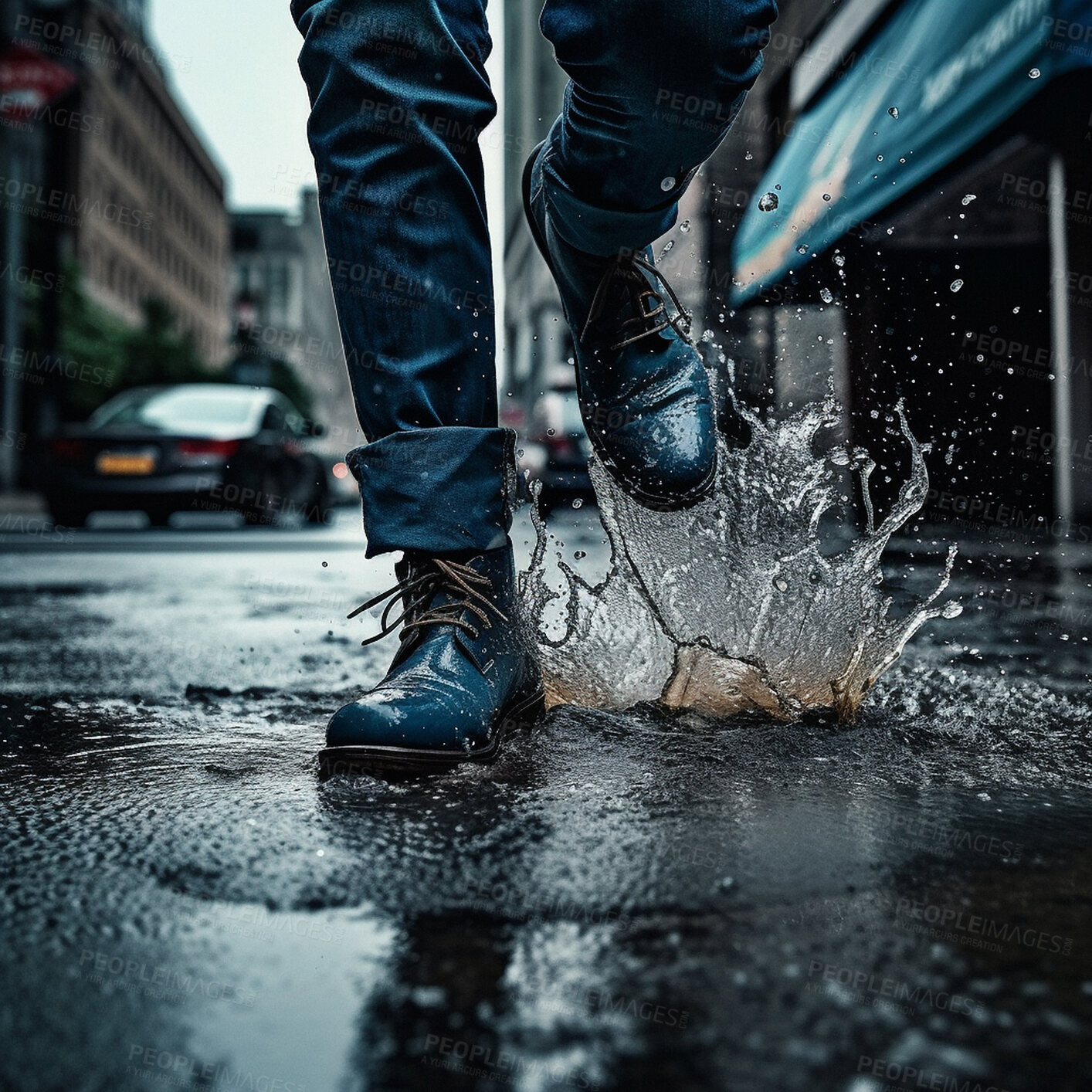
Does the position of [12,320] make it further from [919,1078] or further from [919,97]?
[919,1078]

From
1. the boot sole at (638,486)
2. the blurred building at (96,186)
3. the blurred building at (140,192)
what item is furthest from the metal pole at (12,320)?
the blurred building at (140,192)

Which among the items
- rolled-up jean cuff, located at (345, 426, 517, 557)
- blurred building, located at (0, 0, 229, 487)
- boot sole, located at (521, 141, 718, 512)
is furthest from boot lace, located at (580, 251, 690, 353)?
blurred building, located at (0, 0, 229, 487)

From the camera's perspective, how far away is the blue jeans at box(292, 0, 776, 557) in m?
1.58

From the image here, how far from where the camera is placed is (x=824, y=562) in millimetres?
1907

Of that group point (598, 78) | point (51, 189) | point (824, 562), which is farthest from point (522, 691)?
point (51, 189)

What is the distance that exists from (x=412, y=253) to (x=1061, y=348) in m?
6.74

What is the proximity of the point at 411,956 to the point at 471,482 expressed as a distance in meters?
0.89

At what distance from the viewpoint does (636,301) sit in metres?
1.87

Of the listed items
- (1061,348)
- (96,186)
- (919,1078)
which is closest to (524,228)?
(96,186)

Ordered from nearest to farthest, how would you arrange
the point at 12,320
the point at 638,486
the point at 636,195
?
the point at 636,195 → the point at 638,486 → the point at 12,320

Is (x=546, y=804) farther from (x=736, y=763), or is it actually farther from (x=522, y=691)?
(x=522, y=691)

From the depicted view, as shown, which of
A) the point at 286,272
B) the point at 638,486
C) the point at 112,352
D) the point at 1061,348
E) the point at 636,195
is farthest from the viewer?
the point at 286,272

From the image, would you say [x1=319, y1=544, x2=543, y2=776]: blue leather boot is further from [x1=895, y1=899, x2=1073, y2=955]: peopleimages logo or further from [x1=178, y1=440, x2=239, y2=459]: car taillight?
[x1=178, y1=440, x2=239, y2=459]: car taillight

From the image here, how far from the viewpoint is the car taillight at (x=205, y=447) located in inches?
398
